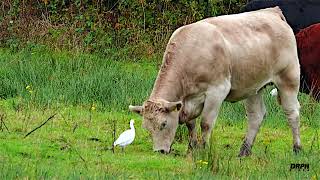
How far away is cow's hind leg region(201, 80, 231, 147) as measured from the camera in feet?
30.9

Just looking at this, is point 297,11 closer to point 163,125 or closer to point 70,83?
point 70,83

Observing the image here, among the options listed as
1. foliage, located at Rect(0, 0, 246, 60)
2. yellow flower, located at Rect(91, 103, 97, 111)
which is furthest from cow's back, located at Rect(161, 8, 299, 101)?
foliage, located at Rect(0, 0, 246, 60)

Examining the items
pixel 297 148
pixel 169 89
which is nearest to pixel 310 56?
pixel 297 148

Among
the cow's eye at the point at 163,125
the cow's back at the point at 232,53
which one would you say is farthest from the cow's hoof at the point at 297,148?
the cow's eye at the point at 163,125

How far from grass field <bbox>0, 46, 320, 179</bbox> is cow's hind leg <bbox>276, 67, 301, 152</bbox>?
24 centimetres

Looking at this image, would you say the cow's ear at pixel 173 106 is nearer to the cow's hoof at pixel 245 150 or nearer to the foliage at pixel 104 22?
the cow's hoof at pixel 245 150

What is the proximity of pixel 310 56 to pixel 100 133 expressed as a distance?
3862 millimetres

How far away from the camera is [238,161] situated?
900 centimetres

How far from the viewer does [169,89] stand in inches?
370

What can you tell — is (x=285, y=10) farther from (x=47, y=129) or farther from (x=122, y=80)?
(x=47, y=129)

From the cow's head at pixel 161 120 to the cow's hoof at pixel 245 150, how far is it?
863 mm

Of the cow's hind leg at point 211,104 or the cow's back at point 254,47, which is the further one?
the cow's back at point 254,47

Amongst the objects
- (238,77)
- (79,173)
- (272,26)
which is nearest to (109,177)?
(79,173)

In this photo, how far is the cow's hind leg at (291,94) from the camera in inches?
399
